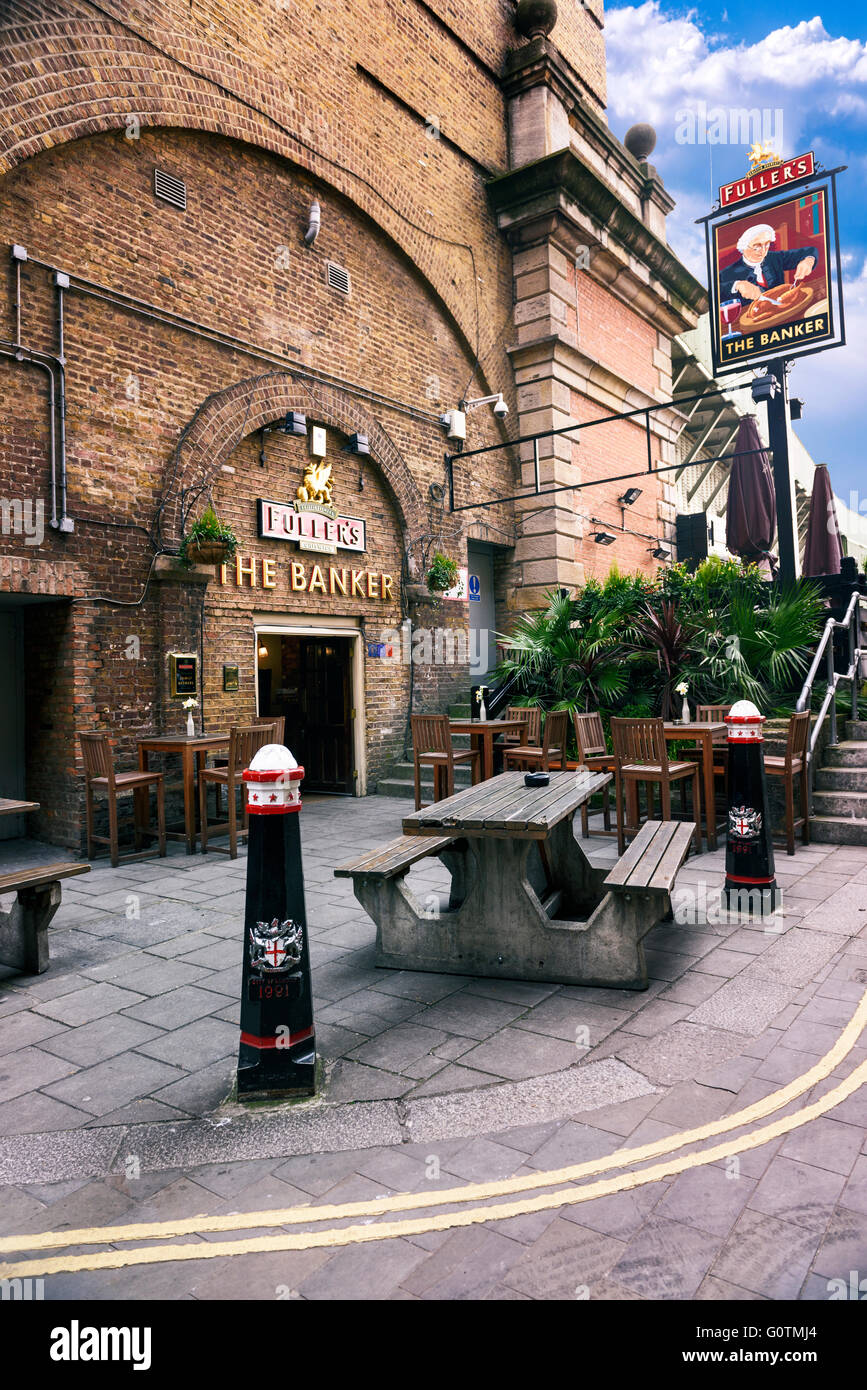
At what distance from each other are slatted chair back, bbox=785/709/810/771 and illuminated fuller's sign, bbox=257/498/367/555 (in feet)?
19.1

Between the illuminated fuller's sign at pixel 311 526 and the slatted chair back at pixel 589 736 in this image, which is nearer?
the slatted chair back at pixel 589 736

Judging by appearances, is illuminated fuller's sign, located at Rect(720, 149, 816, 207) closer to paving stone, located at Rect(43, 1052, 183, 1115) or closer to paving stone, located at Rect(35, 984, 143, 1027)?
paving stone, located at Rect(35, 984, 143, 1027)

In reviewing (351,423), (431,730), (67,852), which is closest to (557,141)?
(351,423)

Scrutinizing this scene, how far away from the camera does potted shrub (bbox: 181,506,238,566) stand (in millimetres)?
7828

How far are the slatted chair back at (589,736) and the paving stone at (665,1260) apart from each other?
17.3 ft

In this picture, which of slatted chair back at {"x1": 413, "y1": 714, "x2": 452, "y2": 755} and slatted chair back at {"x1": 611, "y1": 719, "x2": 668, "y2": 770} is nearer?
slatted chair back at {"x1": 611, "y1": 719, "x2": 668, "y2": 770}

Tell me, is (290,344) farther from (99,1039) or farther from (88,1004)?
(99,1039)

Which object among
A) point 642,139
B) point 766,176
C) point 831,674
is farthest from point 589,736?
point 642,139

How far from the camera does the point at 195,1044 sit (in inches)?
131

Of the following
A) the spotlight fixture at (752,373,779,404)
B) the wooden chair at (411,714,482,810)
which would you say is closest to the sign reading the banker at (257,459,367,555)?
the wooden chair at (411,714,482,810)

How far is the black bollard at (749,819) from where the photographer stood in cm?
479

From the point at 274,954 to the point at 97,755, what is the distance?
4.61 meters

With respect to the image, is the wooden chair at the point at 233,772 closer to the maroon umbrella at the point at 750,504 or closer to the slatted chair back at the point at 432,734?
the slatted chair back at the point at 432,734

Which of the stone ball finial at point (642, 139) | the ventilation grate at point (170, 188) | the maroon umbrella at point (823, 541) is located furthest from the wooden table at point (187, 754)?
the stone ball finial at point (642, 139)
